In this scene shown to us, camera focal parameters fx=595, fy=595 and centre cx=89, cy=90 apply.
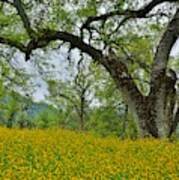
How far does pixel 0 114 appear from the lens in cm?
6894

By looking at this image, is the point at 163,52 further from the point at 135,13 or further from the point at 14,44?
the point at 14,44

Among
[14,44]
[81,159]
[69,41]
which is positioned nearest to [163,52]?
[69,41]

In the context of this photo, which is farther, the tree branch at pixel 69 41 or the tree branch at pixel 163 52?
the tree branch at pixel 69 41

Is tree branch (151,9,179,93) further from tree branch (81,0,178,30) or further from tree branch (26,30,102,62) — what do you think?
tree branch (26,30,102,62)

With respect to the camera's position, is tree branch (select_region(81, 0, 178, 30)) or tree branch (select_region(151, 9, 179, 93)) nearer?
tree branch (select_region(151, 9, 179, 93))

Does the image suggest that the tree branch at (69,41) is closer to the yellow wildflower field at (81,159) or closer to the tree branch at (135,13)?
the tree branch at (135,13)

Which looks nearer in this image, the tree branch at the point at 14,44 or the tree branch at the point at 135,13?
the tree branch at the point at 135,13

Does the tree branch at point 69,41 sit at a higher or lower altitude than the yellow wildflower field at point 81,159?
higher

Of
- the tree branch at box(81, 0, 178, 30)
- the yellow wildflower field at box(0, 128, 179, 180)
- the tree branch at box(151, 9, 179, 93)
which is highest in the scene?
the tree branch at box(81, 0, 178, 30)

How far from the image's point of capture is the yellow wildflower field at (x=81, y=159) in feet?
35.0

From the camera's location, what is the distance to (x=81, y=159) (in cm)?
1297

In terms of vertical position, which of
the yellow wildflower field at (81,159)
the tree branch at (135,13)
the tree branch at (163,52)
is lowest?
the yellow wildflower field at (81,159)

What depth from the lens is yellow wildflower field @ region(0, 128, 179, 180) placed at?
35.0 feet

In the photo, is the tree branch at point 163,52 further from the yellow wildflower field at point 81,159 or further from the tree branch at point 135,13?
the yellow wildflower field at point 81,159
